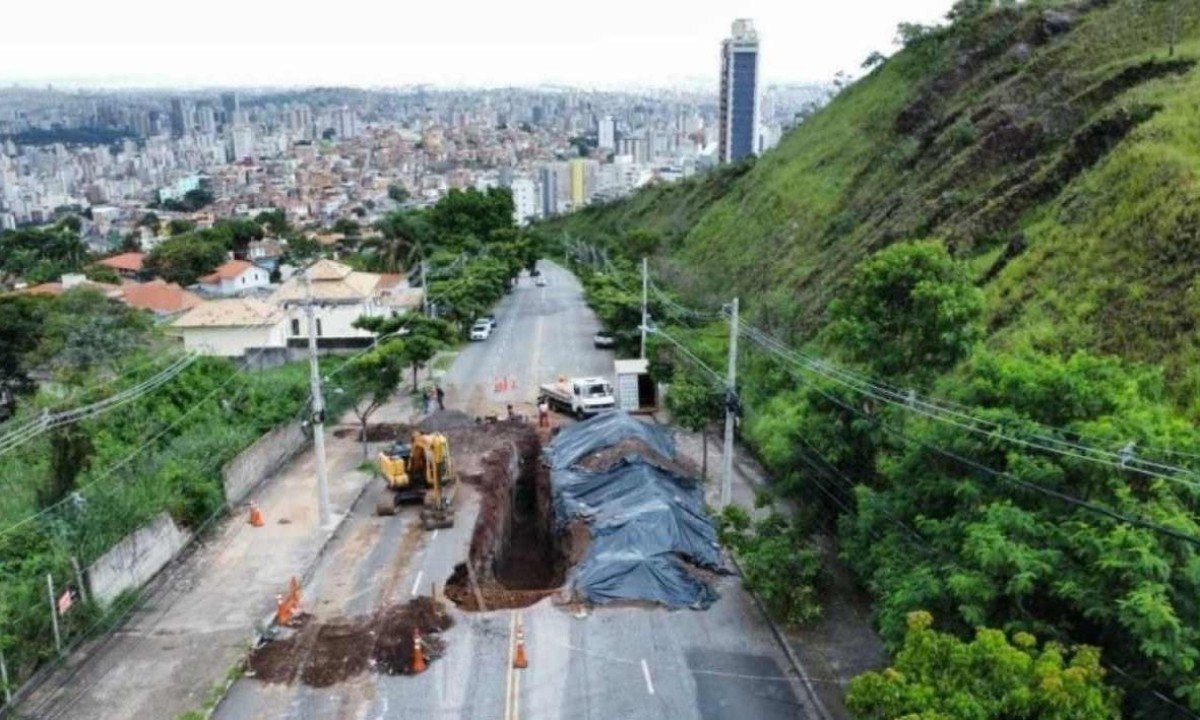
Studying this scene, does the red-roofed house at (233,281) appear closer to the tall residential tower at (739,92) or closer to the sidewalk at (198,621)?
the sidewalk at (198,621)

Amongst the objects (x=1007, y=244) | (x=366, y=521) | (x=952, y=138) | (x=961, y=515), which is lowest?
(x=366, y=521)

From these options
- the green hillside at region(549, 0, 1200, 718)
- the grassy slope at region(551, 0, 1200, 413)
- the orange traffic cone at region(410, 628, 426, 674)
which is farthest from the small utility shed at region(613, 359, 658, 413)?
the orange traffic cone at region(410, 628, 426, 674)

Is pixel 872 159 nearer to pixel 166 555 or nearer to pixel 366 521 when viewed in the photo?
pixel 366 521

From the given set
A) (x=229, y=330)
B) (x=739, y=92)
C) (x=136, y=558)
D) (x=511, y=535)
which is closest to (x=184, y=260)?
(x=229, y=330)

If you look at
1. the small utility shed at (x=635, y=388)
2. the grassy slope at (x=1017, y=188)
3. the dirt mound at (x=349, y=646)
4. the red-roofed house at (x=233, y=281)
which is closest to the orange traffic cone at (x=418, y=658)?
the dirt mound at (x=349, y=646)

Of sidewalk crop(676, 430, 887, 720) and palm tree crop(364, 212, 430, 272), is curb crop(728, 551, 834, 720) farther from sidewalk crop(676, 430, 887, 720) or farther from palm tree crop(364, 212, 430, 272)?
palm tree crop(364, 212, 430, 272)

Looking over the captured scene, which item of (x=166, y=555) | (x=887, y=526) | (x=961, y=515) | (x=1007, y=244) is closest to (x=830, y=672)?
(x=887, y=526)

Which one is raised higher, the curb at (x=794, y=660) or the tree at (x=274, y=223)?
the tree at (x=274, y=223)
